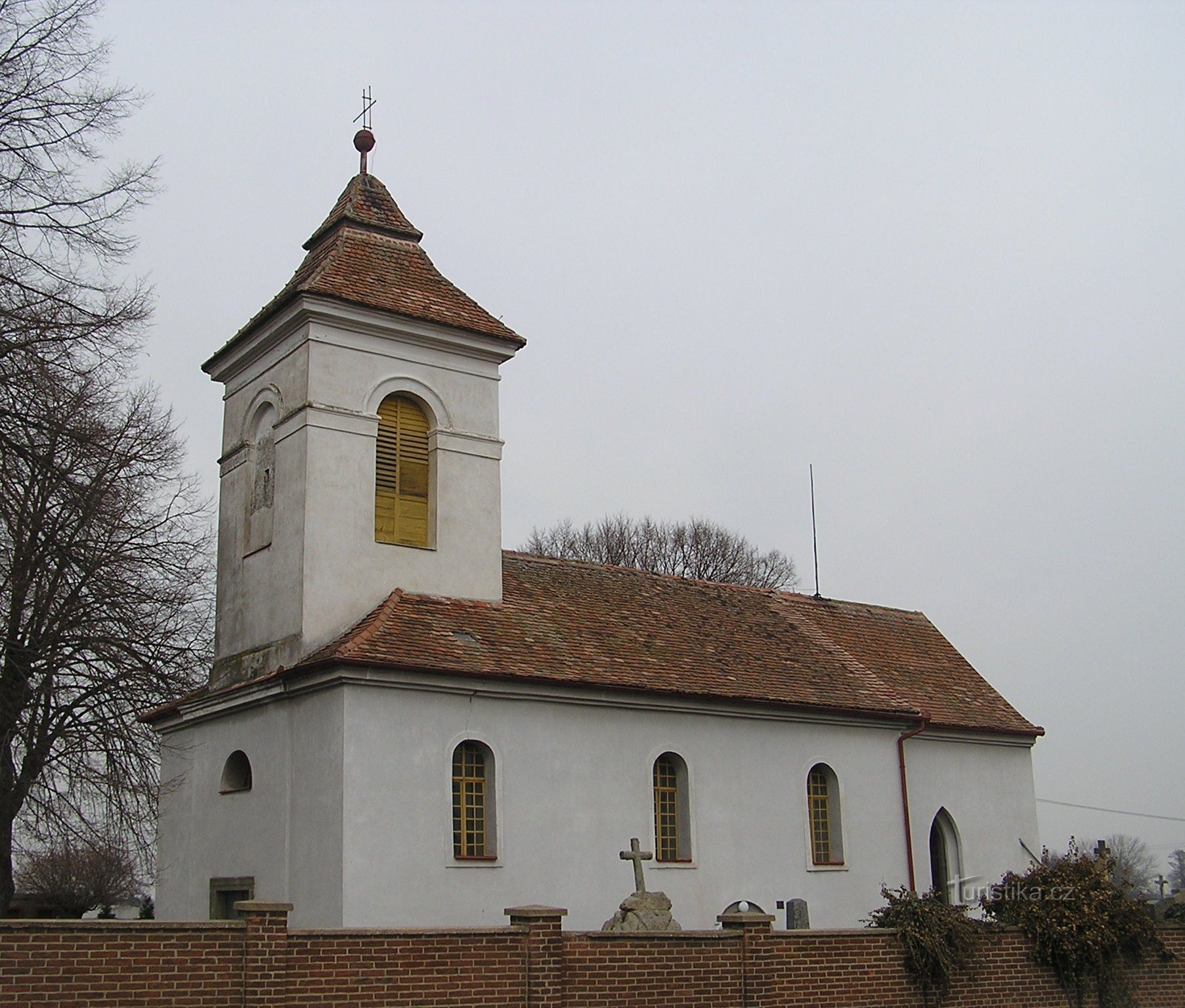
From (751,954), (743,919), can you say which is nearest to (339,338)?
(743,919)

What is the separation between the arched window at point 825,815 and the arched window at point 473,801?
6.46 metres

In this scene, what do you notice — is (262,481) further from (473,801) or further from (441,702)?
(473,801)

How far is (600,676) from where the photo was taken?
19.8 m

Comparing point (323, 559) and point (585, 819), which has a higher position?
point (323, 559)

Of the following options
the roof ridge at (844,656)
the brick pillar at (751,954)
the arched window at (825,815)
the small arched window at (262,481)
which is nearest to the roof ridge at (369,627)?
the small arched window at (262,481)

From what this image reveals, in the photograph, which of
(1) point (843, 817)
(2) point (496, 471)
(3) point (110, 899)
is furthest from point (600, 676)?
(3) point (110, 899)

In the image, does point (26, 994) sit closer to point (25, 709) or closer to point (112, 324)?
point (112, 324)

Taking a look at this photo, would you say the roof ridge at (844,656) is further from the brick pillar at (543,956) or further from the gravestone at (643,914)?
the brick pillar at (543,956)

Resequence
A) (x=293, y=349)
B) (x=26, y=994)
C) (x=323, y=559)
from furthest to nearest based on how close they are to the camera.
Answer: (x=293, y=349), (x=323, y=559), (x=26, y=994)

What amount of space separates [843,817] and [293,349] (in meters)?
12.2

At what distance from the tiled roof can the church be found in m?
0.08

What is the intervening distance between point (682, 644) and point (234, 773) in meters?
7.74

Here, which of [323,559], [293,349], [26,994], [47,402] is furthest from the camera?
[293,349]

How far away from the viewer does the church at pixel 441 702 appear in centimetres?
1758
